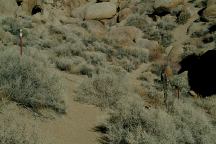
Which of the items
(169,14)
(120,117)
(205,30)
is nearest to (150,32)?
(169,14)

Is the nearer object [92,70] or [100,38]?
[92,70]

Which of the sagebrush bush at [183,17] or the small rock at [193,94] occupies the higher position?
the sagebrush bush at [183,17]

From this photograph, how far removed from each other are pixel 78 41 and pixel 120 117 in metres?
14.3

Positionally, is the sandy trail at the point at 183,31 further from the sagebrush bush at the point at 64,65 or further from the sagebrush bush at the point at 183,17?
the sagebrush bush at the point at 64,65

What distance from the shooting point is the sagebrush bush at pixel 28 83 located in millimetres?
8859

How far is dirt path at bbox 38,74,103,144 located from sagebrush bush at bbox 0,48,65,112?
484 millimetres

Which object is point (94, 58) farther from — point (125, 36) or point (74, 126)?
point (74, 126)

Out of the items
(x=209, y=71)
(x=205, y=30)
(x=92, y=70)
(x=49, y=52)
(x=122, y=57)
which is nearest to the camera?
(x=92, y=70)

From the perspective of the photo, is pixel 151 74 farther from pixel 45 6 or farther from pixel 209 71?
pixel 45 6

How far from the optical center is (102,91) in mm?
12070

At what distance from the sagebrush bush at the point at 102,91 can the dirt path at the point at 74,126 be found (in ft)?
1.10

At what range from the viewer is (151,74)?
18.9 m

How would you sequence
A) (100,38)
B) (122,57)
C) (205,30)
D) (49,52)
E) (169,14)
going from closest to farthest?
(49,52), (122,57), (205,30), (100,38), (169,14)

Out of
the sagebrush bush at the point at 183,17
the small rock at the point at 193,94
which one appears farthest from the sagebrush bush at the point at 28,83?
the sagebrush bush at the point at 183,17
